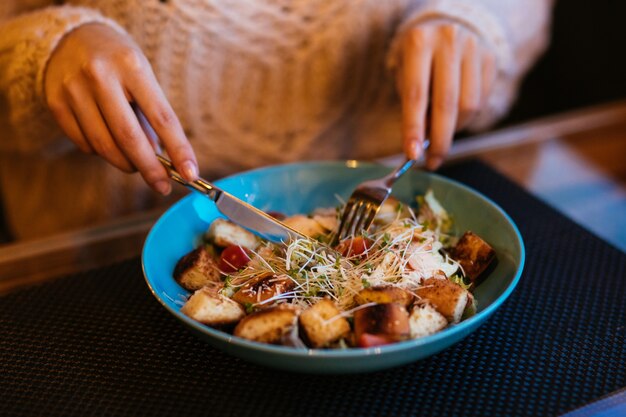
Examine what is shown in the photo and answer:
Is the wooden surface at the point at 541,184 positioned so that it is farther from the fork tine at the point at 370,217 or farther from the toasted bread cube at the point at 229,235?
the fork tine at the point at 370,217

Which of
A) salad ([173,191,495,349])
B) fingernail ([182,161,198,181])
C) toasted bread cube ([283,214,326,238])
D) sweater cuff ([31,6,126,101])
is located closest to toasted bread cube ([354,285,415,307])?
salad ([173,191,495,349])

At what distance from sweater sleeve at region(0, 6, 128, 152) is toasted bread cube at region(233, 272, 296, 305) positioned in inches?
22.7

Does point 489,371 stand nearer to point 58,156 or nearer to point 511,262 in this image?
point 511,262

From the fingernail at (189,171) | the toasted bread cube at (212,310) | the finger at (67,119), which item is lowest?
the toasted bread cube at (212,310)

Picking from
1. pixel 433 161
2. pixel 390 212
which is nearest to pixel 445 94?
pixel 433 161

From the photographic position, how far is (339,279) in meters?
0.88

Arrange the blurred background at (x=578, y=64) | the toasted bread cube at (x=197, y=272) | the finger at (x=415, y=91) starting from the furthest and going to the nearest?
the blurred background at (x=578, y=64), the finger at (x=415, y=91), the toasted bread cube at (x=197, y=272)

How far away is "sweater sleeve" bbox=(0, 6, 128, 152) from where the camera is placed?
1.09 metres

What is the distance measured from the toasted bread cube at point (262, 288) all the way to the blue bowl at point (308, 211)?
91 mm

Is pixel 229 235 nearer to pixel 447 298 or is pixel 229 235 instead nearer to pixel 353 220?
pixel 353 220

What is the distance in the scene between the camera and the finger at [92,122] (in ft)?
3.19

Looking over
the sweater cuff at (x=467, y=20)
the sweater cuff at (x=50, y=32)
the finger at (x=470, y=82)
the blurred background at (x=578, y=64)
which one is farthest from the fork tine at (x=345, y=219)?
the blurred background at (x=578, y=64)

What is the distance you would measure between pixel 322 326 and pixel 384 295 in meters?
0.10

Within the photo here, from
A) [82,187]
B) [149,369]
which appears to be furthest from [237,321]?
[82,187]
